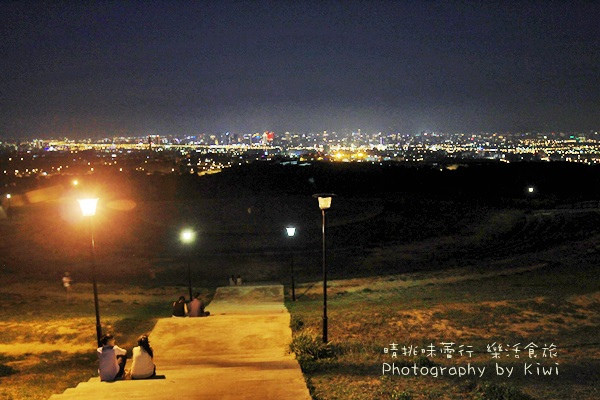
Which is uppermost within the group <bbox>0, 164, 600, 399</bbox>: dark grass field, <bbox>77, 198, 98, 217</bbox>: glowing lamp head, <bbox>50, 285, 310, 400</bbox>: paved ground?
<bbox>77, 198, 98, 217</bbox>: glowing lamp head

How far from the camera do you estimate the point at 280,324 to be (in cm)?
1022

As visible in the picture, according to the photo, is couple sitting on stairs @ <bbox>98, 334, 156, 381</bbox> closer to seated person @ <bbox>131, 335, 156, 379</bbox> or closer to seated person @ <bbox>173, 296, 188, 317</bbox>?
seated person @ <bbox>131, 335, 156, 379</bbox>

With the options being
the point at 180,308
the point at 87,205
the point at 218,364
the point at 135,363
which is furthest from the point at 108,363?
the point at 180,308

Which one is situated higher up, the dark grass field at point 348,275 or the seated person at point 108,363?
the seated person at point 108,363

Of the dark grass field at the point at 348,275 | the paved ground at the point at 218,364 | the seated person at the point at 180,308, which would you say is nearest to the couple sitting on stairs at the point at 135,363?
the paved ground at the point at 218,364

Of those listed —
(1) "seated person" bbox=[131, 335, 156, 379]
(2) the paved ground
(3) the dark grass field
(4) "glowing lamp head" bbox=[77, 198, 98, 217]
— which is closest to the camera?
(2) the paved ground

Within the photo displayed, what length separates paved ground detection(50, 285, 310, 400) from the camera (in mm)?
6059

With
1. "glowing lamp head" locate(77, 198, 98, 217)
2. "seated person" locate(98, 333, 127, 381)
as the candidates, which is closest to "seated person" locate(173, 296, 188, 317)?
"glowing lamp head" locate(77, 198, 98, 217)

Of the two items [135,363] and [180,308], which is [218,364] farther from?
[180,308]

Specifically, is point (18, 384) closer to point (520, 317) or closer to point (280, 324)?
point (280, 324)

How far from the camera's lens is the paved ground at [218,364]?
19.9ft

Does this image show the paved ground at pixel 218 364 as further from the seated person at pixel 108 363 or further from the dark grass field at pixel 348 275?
the dark grass field at pixel 348 275

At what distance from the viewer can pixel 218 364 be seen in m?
7.83

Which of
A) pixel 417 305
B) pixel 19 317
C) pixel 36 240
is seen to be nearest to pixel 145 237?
pixel 36 240
